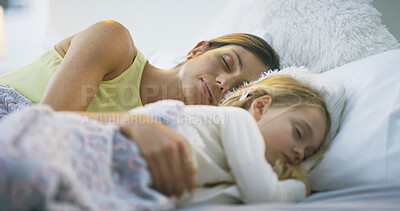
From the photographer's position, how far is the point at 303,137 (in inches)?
32.3

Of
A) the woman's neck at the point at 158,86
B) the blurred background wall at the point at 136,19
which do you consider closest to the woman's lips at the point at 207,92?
the woman's neck at the point at 158,86

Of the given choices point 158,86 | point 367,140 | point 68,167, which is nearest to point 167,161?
point 68,167

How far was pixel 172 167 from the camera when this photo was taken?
0.56 meters

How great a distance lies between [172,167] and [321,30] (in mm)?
918

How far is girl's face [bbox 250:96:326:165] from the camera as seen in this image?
79 cm

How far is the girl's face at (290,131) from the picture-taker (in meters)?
0.79

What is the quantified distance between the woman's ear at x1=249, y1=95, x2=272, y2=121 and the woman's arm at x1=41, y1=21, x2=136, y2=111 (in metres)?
0.45

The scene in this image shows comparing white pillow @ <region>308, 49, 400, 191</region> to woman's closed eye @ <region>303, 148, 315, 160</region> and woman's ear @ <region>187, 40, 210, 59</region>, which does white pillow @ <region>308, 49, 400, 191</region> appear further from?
woman's ear @ <region>187, 40, 210, 59</region>

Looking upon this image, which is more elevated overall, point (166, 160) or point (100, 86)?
point (166, 160)

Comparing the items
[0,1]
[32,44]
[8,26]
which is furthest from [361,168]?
[0,1]

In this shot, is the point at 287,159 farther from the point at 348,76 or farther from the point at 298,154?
the point at 348,76

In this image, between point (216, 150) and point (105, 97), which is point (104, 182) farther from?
point (105, 97)

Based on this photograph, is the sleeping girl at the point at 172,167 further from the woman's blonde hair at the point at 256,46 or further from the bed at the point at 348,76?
the woman's blonde hair at the point at 256,46

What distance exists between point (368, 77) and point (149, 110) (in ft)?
2.01
